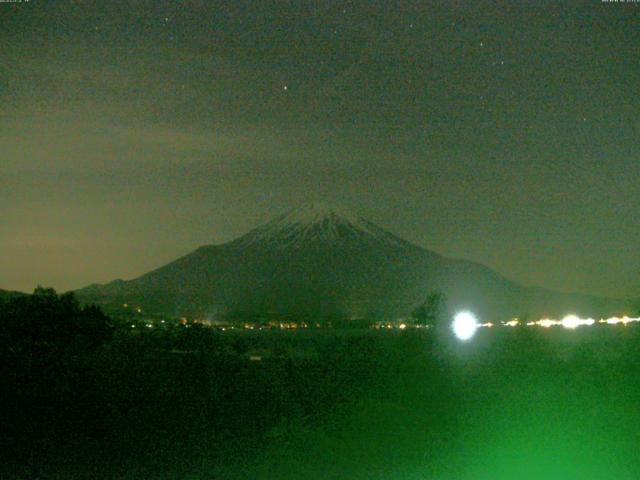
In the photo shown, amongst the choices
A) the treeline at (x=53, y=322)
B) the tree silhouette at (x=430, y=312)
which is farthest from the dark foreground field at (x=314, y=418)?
the tree silhouette at (x=430, y=312)

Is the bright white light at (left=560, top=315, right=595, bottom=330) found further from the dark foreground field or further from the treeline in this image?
the treeline

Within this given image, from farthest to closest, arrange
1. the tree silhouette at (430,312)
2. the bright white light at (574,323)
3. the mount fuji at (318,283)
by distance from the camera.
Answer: the mount fuji at (318,283) → the bright white light at (574,323) → the tree silhouette at (430,312)

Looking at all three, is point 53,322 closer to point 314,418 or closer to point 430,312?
point 314,418

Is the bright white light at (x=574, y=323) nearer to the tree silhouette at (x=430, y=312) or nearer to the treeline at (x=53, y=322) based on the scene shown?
the tree silhouette at (x=430, y=312)

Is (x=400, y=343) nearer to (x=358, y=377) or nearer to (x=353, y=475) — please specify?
(x=358, y=377)

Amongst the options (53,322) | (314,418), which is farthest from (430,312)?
(314,418)

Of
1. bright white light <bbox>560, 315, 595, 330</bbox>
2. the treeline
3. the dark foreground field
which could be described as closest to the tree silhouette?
bright white light <bbox>560, 315, 595, 330</bbox>
